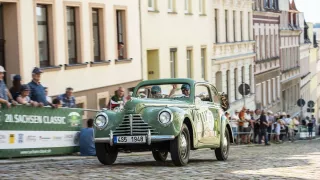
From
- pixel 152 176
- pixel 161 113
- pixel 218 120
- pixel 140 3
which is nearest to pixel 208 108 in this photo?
pixel 218 120

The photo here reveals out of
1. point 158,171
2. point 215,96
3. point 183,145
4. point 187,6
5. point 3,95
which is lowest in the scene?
point 158,171

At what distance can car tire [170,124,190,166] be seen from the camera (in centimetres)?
1862

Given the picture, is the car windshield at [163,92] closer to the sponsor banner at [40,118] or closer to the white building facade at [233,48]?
the sponsor banner at [40,118]

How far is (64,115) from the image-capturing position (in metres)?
23.0

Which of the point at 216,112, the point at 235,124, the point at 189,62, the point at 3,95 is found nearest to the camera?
the point at 3,95

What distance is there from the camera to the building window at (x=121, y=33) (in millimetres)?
37938

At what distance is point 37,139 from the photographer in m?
21.5

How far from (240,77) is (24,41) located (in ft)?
117

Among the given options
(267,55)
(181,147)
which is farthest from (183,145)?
(267,55)

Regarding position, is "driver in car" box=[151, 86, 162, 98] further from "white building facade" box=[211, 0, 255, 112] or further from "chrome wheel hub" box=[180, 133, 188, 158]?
"white building facade" box=[211, 0, 255, 112]

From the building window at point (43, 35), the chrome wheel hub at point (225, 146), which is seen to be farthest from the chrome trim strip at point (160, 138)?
the building window at point (43, 35)

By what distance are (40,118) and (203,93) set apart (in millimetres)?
3605

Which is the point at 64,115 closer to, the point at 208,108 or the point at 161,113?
the point at 208,108

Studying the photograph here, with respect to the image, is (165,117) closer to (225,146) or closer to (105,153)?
(105,153)
